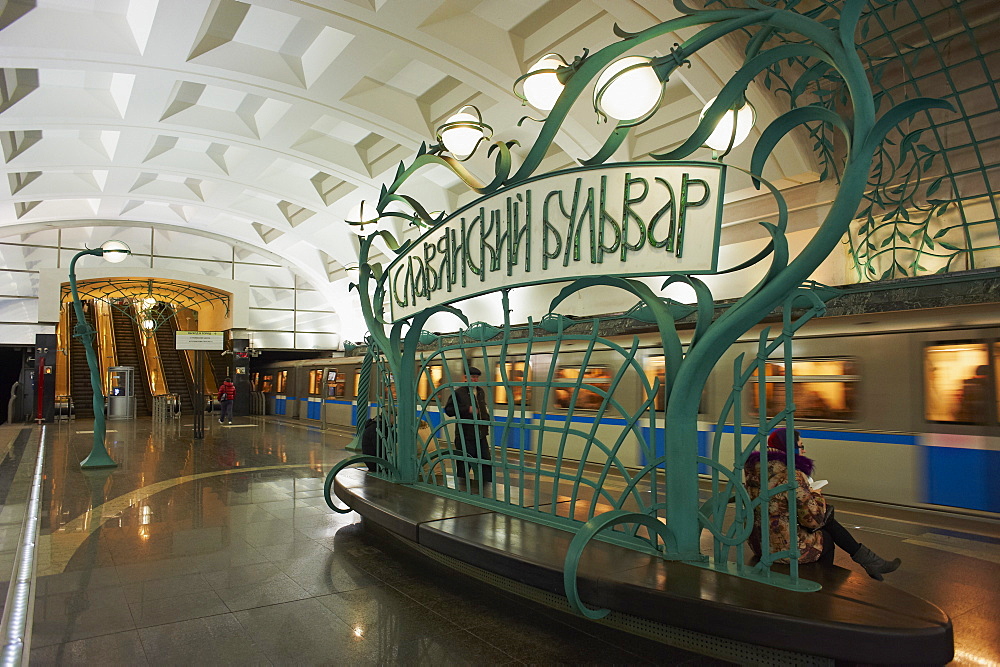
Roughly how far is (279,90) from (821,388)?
12652mm

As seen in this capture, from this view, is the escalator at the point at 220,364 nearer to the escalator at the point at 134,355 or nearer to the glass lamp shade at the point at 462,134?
the escalator at the point at 134,355

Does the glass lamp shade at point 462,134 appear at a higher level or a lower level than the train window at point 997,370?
higher

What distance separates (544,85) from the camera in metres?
4.51

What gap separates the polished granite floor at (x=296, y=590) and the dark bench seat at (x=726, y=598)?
0.37 m

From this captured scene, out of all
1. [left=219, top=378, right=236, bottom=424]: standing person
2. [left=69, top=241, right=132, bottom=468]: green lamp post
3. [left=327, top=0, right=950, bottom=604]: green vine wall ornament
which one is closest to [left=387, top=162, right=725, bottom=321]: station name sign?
[left=327, top=0, right=950, bottom=604]: green vine wall ornament

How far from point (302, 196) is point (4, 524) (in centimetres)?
1664

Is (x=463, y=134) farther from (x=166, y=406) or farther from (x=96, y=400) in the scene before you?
(x=166, y=406)

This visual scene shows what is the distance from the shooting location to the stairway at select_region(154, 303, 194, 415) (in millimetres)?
25625

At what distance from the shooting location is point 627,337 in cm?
1072

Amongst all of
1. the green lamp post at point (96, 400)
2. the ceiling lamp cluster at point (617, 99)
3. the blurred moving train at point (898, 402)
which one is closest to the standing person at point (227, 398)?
the green lamp post at point (96, 400)

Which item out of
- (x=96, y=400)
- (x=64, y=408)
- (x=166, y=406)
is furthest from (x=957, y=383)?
(x=64, y=408)

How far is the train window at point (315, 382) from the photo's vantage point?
2059 centimetres

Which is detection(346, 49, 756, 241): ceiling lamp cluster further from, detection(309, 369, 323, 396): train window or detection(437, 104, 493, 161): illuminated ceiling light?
detection(309, 369, 323, 396): train window

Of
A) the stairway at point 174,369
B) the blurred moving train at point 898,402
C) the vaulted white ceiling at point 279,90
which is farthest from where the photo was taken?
the stairway at point 174,369
